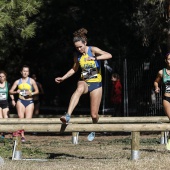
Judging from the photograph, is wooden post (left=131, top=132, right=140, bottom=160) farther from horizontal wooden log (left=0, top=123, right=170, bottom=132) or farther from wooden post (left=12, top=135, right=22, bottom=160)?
wooden post (left=12, top=135, right=22, bottom=160)

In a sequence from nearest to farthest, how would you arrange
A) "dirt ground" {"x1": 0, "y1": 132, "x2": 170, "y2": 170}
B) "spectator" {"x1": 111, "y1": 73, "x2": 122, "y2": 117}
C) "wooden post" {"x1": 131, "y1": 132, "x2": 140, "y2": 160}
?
"dirt ground" {"x1": 0, "y1": 132, "x2": 170, "y2": 170} → "wooden post" {"x1": 131, "y1": 132, "x2": 140, "y2": 160} → "spectator" {"x1": 111, "y1": 73, "x2": 122, "y2": 117}

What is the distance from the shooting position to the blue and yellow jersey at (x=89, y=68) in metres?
10.4

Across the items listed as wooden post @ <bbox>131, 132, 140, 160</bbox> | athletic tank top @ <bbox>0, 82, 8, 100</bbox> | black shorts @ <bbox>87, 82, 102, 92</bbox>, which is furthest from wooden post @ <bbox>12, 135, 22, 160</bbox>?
athletic tank top @ <bbox>0, 82, 8, 100</bbox>

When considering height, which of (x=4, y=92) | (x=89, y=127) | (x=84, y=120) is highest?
(x=4, y=92)

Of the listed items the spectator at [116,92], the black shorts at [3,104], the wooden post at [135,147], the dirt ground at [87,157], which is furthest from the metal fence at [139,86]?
the wooden post at [135,147]

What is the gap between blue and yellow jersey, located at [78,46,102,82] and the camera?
10.4m

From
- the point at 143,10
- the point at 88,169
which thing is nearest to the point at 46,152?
the point at 88,169

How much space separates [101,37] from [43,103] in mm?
8589

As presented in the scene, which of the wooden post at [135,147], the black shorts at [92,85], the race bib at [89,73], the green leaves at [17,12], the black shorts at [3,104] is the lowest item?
the wooden post at [135,147]

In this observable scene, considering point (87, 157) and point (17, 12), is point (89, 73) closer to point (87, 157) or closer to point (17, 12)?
point (87, 157)

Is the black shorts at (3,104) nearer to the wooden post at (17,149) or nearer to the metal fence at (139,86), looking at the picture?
the wooden post at (17,149)

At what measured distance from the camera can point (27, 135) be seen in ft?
59.6

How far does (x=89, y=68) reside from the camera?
1046 cm

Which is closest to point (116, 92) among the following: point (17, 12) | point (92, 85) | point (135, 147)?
point (17, 12)
